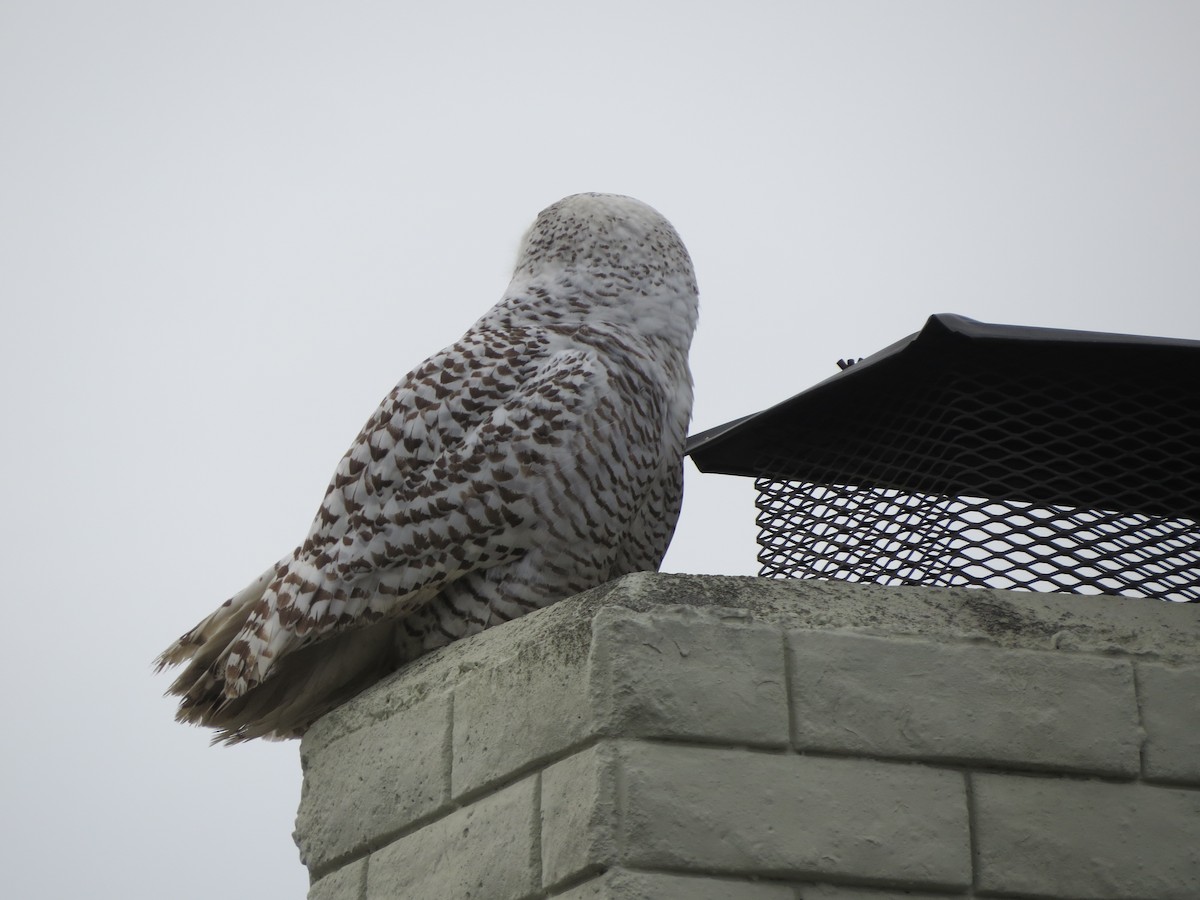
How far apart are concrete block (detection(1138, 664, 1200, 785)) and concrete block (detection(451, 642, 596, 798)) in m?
1.07

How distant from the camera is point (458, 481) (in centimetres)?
325

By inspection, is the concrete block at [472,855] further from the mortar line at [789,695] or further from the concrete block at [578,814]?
the mortar line at [789,695]

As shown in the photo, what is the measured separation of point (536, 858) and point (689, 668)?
45cm

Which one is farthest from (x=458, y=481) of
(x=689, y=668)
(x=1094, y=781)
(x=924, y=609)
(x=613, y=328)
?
(x=1094, y=781)

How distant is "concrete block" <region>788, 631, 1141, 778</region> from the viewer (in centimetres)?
265

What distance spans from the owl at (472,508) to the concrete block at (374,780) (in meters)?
0.20

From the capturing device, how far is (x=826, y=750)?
2.62m

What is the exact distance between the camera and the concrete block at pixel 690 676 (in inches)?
102

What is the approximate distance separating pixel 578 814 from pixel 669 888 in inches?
8.2

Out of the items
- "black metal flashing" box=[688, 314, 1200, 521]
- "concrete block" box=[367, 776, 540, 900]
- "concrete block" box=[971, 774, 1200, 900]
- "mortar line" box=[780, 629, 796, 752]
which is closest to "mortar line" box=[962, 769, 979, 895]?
"concrete block" box=[971, 774, 1200, 900]

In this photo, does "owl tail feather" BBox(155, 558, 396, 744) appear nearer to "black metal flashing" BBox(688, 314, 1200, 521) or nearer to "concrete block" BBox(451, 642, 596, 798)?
"concrete block" BBox(451, 642, 596, 798)

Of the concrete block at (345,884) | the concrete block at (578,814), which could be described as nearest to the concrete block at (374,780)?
the concrete block at (345,884)

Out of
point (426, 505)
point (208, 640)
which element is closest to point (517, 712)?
point (426, 505)

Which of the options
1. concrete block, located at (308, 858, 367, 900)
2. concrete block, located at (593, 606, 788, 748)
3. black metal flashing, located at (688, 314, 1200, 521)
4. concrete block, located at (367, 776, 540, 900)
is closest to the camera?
concrete block, located at (593, 606, 788, 748)
